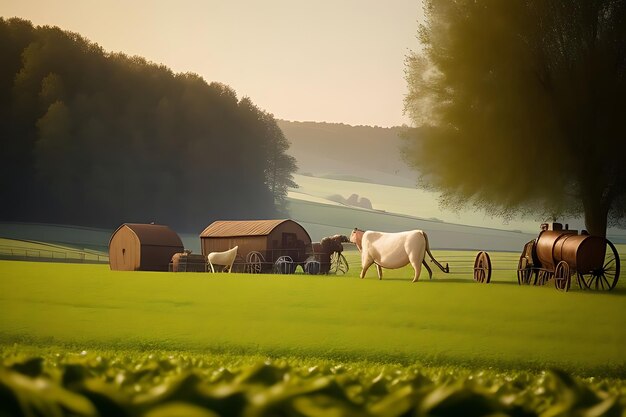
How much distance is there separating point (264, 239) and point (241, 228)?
3.12 ft

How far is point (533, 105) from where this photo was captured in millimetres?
13867

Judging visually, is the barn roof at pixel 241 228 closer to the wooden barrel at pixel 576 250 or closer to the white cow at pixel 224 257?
the white cow at pixel 224 257

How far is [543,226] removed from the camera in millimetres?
13398

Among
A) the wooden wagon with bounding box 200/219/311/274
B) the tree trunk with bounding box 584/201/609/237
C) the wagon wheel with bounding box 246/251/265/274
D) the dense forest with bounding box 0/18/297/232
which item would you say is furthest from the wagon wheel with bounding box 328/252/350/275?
the tree trunk with bounding box 584/201/609/237

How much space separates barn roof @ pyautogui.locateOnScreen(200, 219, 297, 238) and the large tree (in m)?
6.02

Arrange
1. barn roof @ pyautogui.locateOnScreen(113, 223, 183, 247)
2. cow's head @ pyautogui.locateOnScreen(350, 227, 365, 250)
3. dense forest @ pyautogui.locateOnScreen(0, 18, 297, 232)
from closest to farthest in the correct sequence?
cow's head @ pyautogui.locateOnScreen(350, 227, 365, 250) → dense forest @ pyautogui.locateOnScreen(0, 18, 297, 232) → barn roof @ pyautogui.locateOnScreen(113, 223, 183, 247)

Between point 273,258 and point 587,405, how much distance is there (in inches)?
736

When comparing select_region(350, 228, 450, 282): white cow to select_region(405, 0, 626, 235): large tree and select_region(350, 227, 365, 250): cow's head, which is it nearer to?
select_region(350, 227, 365, 250): cow's head

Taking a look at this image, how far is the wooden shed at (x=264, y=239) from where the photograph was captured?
63.8 ft

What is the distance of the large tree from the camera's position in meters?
13.7

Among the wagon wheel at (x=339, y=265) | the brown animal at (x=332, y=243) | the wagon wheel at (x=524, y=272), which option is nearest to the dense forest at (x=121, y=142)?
the wagon wheel at (x=339, y=265)

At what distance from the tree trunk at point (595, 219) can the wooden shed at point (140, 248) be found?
1060cm

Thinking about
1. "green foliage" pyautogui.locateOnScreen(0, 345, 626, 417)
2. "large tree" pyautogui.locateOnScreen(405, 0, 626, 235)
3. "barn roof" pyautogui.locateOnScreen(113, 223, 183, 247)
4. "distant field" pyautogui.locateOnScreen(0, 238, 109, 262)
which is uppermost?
"large tree" pyautogui.locateOnScreen(405, 0, 626, 235)

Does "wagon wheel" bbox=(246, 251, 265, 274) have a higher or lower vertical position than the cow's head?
lower
